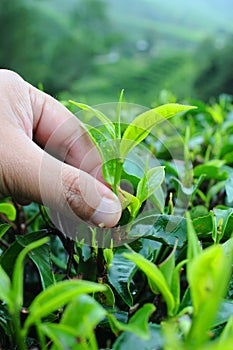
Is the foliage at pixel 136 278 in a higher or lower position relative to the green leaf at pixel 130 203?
lower

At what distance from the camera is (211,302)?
0.93ft

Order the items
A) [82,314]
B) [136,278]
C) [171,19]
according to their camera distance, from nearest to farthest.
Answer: [82,314]
[136,278]
[171,19]

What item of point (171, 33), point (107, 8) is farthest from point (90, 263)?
point (107, 8)

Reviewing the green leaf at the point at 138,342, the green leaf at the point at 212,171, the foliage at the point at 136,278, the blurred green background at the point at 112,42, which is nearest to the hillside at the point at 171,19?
the blurred green background at the point at 112,42

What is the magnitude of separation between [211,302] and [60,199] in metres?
0.31

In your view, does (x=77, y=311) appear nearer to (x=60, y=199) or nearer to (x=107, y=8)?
(x=60, y=199)

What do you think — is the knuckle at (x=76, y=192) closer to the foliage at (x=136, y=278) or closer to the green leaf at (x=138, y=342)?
the foliage at (x=136, y=278)

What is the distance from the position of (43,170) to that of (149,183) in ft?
0.41

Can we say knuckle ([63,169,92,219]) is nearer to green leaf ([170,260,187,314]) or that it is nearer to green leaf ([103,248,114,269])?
green leaf ([103,248,114,269])

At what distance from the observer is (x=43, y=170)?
0.56m

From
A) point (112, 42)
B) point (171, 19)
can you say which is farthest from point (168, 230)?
point (171, 19)

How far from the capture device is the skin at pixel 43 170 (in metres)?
0.54

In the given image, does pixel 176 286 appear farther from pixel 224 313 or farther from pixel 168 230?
pixel 168 230

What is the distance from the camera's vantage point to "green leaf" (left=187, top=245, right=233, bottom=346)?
0.29 meters
